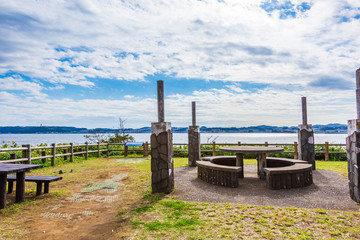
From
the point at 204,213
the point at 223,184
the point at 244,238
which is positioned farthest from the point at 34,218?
the point at 223,184

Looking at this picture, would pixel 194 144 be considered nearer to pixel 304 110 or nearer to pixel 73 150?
pixel 304 110

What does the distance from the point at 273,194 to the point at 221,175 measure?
1407 mm

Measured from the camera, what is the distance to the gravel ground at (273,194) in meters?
4.51

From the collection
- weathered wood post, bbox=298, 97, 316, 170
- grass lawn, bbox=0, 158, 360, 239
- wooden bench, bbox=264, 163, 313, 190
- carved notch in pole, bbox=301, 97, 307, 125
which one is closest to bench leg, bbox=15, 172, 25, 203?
grass lawn, bbox=0, 158, 360, 239

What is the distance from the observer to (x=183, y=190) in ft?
18.8

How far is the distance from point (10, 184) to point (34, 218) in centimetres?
264

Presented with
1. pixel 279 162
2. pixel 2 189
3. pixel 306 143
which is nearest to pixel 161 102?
pixel 2 189

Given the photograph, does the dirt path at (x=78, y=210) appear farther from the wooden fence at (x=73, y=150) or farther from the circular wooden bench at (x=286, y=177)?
the wooden fence at (x=73, y=150)

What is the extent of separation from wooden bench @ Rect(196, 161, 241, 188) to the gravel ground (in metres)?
0.16

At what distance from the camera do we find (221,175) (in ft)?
20.2

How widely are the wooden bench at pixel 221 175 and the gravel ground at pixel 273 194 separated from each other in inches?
6.4

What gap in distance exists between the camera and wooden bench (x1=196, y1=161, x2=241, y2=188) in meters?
5.95

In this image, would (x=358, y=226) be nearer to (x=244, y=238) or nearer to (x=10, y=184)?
(x=244, y=238)

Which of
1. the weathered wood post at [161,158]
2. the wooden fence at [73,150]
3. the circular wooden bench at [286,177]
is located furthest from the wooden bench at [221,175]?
the wooden fence at [73,150]
